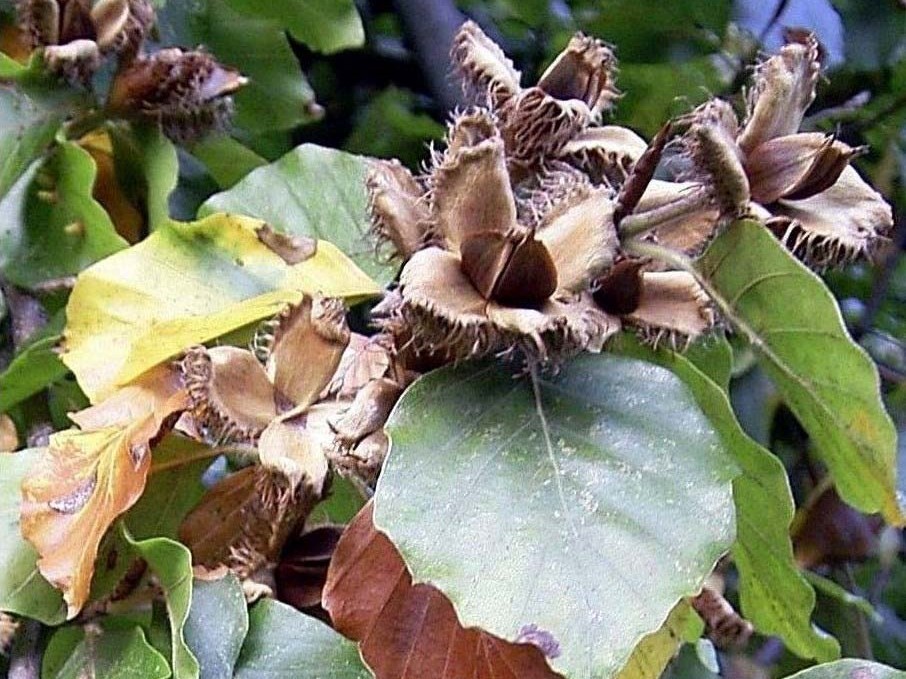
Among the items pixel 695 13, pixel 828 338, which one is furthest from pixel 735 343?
pixel 828 338

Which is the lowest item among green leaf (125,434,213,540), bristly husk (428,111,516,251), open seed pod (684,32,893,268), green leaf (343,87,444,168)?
green leaf (343,87,444,168)

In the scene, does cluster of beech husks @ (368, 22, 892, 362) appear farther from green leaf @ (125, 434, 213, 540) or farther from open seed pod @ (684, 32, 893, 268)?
green leaf @ (125, 434, 213, 540)

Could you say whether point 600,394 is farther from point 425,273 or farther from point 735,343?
point 735,343

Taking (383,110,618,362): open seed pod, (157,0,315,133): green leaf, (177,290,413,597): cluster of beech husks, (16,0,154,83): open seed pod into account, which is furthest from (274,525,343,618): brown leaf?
(157,0,315,133): green leaf

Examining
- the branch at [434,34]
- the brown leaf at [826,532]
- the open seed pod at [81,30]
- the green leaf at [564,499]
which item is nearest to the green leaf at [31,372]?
the open seed pod at [81,30]

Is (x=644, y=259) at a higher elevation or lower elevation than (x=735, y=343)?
higher

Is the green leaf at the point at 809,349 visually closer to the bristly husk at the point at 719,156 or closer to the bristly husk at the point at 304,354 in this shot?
the bristly husk at the point at 719,156
